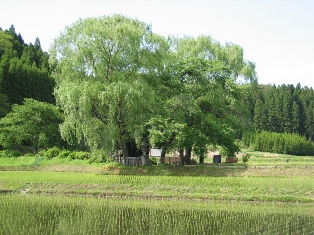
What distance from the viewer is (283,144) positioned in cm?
8312

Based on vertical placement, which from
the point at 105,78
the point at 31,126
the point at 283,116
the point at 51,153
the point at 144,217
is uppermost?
the point at 283,116

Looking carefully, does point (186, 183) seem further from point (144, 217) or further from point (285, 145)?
point (285, 145)

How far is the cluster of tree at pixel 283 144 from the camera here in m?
82.4

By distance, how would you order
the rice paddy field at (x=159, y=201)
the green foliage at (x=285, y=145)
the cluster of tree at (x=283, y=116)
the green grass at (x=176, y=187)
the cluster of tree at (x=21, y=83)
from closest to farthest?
the rice paddy field at (x=159, y=201) < the green grass at (x=176, y=187) < the cluster of tree at (x=21, y=83) < the green foliage at (x=285, y=145) < the cluster of tree at (x=283, y=116)

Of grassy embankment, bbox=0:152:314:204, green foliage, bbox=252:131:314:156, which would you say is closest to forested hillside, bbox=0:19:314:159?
grassy embankment, bbox=0:152:314:204

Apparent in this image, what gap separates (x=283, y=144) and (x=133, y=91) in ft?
187

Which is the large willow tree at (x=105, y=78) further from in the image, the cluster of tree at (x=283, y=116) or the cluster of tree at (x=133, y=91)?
the cluster of tree at (x=283, y=116)

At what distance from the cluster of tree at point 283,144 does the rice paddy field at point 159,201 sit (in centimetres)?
5120

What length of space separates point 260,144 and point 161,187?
63.0 m

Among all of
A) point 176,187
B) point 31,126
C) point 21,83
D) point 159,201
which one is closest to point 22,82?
point 21,83

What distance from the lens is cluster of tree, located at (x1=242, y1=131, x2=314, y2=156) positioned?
8237 centimetres

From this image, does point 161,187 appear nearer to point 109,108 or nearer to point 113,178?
point 113,178

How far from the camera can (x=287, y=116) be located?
4237 inches

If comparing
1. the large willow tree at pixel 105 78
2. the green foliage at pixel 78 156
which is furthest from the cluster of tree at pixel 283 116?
the large willow tree at pixel 105 78
